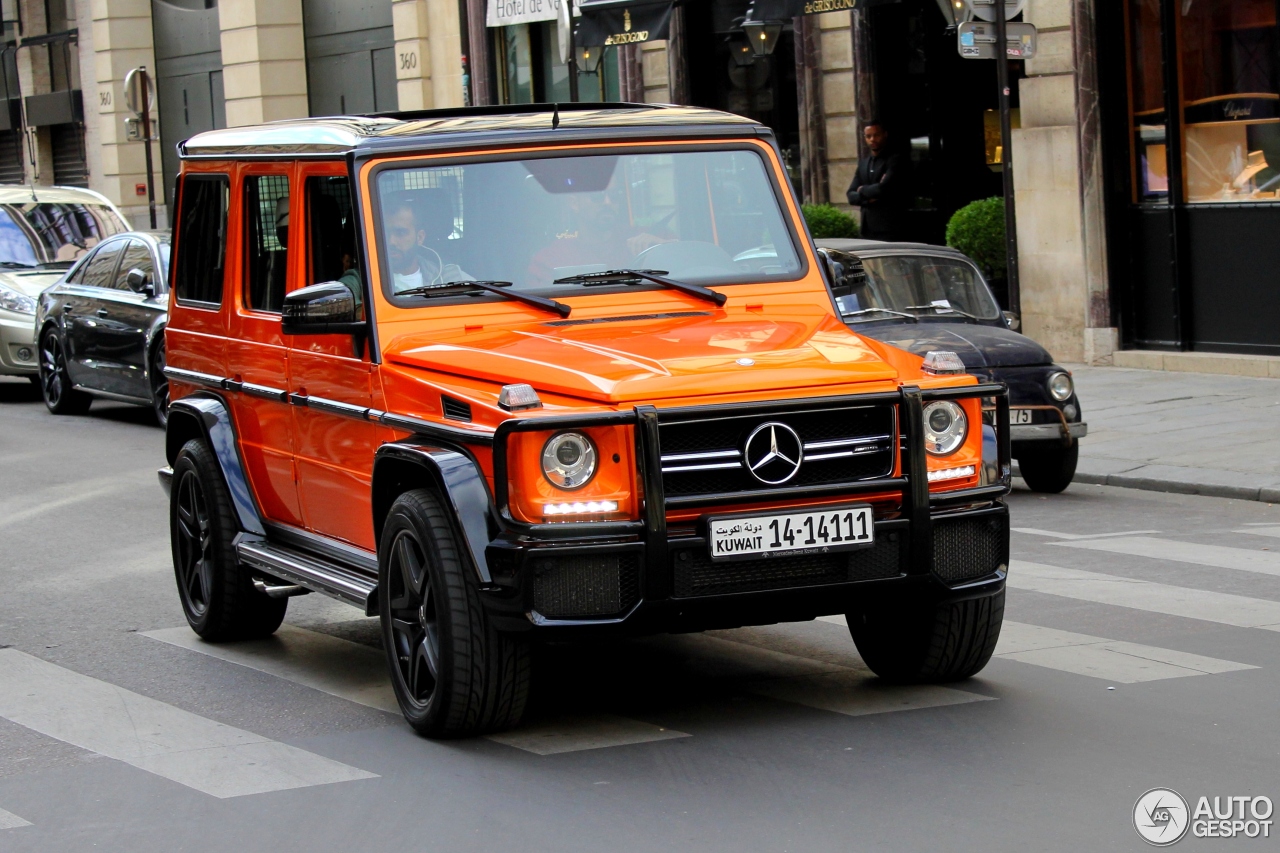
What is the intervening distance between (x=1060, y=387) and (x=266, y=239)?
18.1ft

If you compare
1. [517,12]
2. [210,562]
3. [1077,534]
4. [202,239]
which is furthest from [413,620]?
[517,12]

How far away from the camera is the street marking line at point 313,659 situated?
6883 mm

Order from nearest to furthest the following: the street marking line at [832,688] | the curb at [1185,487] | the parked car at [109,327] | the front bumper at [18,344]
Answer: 1. the street marking line at [832,688]
2. the curb at [1185,487]
3. the parked car at [109,327]
4. the front bumper at [18,344]

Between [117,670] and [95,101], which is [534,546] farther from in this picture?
[95,101]

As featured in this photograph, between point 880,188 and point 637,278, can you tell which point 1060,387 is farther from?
point 880,188

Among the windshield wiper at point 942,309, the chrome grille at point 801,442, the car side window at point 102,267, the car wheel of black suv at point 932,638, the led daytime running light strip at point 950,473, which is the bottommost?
the car wheel of black suv at point 932,638

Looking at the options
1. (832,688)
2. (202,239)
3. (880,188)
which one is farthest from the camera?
(880,188)

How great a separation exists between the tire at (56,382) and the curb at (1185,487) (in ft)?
31.4

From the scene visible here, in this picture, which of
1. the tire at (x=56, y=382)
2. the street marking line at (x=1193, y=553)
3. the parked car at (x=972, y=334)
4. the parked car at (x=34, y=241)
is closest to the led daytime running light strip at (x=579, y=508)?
the street marking line at (x=1193, y=553)

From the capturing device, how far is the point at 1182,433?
13391 millimetres

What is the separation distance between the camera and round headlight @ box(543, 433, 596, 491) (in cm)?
555

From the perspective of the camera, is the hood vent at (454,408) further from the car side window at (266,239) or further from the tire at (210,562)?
the tire at (210,562)

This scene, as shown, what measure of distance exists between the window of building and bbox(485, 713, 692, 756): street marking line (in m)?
20.6

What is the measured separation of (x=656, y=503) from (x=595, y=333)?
0.98m
